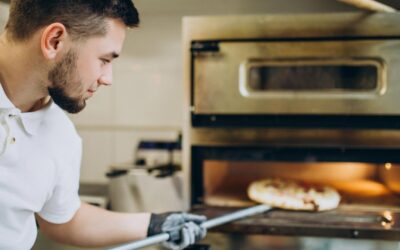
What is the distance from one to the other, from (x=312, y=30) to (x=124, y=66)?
1.16 metres

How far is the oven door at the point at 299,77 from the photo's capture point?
142cm

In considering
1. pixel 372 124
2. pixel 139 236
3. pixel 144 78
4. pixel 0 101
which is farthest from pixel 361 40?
pixel 144 78

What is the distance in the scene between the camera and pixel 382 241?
1308 millimetres

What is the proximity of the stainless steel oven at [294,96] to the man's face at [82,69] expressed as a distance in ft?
1.31

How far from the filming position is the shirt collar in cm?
105

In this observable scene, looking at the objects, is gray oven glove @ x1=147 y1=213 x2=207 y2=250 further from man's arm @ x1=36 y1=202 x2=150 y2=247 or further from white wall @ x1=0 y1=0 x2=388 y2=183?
white wall @ x1=0 y1=0 x2=388 y2=183

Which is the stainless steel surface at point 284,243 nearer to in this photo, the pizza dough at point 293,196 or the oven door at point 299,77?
the pizza dough at point 293,196

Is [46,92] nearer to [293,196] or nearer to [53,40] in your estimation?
[53,40]

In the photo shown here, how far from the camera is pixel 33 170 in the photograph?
1.16 m

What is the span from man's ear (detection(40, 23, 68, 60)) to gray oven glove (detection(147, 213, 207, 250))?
573 millimetres

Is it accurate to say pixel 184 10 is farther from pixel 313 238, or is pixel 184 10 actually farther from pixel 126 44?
pixel 313 238

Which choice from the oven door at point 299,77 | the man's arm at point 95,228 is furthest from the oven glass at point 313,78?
the man's arm at point 95,228

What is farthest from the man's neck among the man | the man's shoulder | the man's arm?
the man's arm

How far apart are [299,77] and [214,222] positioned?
532 millimetres
